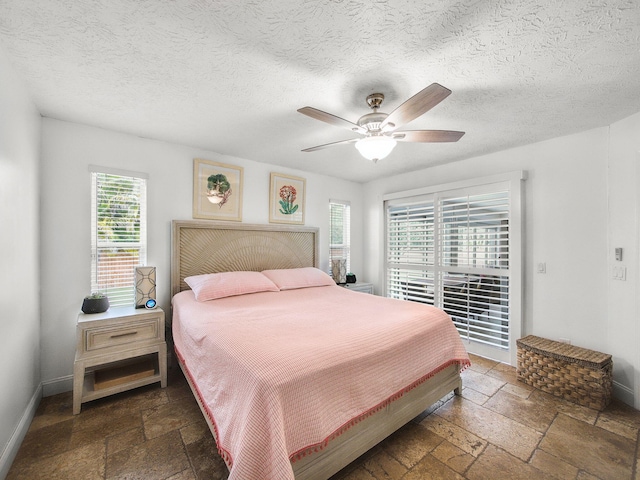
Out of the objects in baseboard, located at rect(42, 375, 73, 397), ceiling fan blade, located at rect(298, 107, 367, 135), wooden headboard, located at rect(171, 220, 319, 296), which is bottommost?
baseboard, located at rect(42, 375, 73, 397)

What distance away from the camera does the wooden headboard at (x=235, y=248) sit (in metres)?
3.11

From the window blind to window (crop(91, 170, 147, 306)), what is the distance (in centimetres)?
338

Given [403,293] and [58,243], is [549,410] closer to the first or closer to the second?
[403,293]

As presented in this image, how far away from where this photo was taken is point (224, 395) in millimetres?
1464

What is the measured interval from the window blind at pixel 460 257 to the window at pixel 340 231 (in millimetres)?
774

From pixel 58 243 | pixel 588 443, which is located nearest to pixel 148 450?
pixel 58 243

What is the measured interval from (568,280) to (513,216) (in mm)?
800

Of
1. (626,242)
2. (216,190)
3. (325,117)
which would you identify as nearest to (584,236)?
(626,242)

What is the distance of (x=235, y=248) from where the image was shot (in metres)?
3.49

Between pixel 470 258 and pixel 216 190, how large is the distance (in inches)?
126

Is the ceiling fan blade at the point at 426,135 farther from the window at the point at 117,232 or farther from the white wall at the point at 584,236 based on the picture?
the window at the point at 117,232

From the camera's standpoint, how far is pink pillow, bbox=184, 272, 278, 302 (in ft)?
9.04

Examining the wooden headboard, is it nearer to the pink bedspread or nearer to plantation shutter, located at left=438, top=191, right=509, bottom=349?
the pink bedspread

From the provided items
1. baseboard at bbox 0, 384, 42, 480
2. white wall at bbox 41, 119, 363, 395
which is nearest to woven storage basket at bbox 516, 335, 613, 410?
white wall at bbox 41, 119, 363, 395
